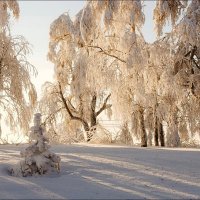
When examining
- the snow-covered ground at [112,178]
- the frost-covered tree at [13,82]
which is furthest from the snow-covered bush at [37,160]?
the frost-covered tree at [13,82]

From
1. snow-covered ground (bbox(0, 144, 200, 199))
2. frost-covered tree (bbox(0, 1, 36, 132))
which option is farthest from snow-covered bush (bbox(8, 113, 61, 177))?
frost-covered tree (bbox(0, 1, 36, 132))

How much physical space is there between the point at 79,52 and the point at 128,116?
3.77 m

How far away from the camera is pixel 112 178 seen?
9008 millimetres

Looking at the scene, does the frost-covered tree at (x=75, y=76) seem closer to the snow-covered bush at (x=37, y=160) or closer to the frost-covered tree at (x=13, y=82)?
the frost-covered tree at (x=13, y=82)

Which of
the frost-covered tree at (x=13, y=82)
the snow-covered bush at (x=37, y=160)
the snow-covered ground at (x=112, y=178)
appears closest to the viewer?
the snow-covered ground at (x=112, y=178)

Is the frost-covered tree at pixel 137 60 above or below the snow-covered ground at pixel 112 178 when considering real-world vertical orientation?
above

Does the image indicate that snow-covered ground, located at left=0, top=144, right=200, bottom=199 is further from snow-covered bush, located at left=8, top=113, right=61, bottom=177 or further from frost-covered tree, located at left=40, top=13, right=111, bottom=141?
frost-covered tree, located at left=40, top=13, right=111, bottom=141

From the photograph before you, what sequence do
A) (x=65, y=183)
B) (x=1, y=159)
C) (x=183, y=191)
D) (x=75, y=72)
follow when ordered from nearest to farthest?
(x=183, y=191)
(x=65, y=183)
(x=1, y=159)
(x=75, y=72)

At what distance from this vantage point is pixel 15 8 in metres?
17.4

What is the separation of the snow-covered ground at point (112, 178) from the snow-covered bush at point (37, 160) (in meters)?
0.22

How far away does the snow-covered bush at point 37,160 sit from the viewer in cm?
932

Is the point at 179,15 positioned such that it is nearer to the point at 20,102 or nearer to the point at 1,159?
the point at 20,102

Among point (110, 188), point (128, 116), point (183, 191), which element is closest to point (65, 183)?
point (110, 188)

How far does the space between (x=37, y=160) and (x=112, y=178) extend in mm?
1699
